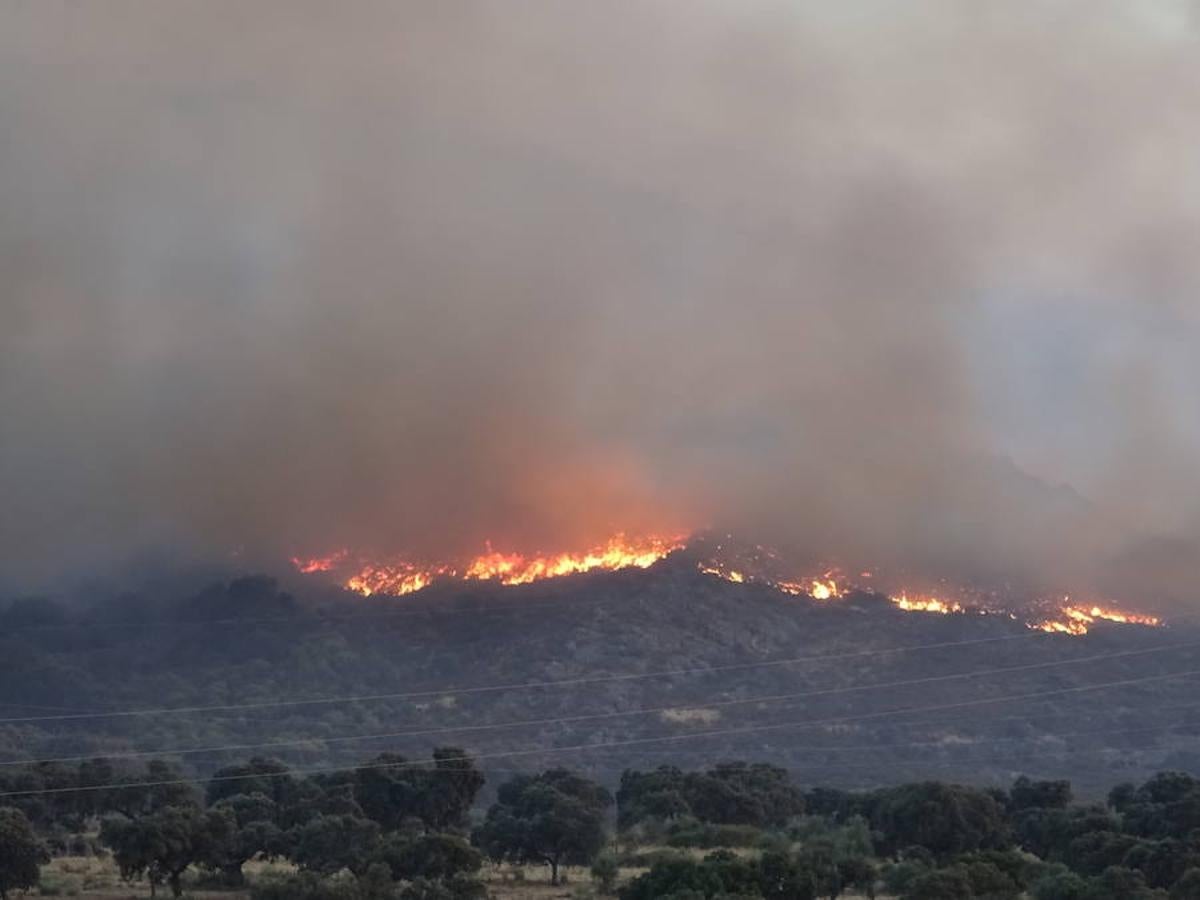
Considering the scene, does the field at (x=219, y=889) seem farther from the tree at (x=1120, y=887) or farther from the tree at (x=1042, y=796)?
the tree at (x=1042, y=796)

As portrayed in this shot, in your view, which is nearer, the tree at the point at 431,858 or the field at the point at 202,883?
the field at the point at 202,883

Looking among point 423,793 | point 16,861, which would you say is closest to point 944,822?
point 423,793

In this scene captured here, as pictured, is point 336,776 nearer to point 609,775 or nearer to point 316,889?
point 316,889

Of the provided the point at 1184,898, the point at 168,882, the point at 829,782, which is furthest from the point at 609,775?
the point at 1184,898

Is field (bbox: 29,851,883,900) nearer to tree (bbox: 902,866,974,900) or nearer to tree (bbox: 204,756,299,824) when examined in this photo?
tree (bbox: 902,866,974,900)

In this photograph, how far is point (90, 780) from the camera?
441 feet

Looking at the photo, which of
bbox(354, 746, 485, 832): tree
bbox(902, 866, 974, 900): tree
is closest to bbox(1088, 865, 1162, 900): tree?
bbox(902, 866, 974, 900): tree

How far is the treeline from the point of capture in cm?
8006

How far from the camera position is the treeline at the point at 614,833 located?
263 feet

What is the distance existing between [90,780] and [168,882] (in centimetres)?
4413

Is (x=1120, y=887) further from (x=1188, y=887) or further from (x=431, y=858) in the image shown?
(x=431, y=858)

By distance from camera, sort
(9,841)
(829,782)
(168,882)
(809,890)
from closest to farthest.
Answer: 1. (809,890)
2. (9,841)
3. (168,882)
4. (829,782)

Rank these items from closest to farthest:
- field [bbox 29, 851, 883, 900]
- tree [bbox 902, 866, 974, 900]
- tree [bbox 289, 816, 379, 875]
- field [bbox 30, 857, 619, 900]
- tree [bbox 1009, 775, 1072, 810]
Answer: tree [bbox 902, 866, 974, 900] < field [bbox 29, 851, 883, 900] < field [bbox 30, 857, 619, 900] < tree [bbox 289, 816, 379, 875] < tree [bbox 1009, 775, 1072, 810]

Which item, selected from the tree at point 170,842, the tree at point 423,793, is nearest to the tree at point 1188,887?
the tree at point 170,842
